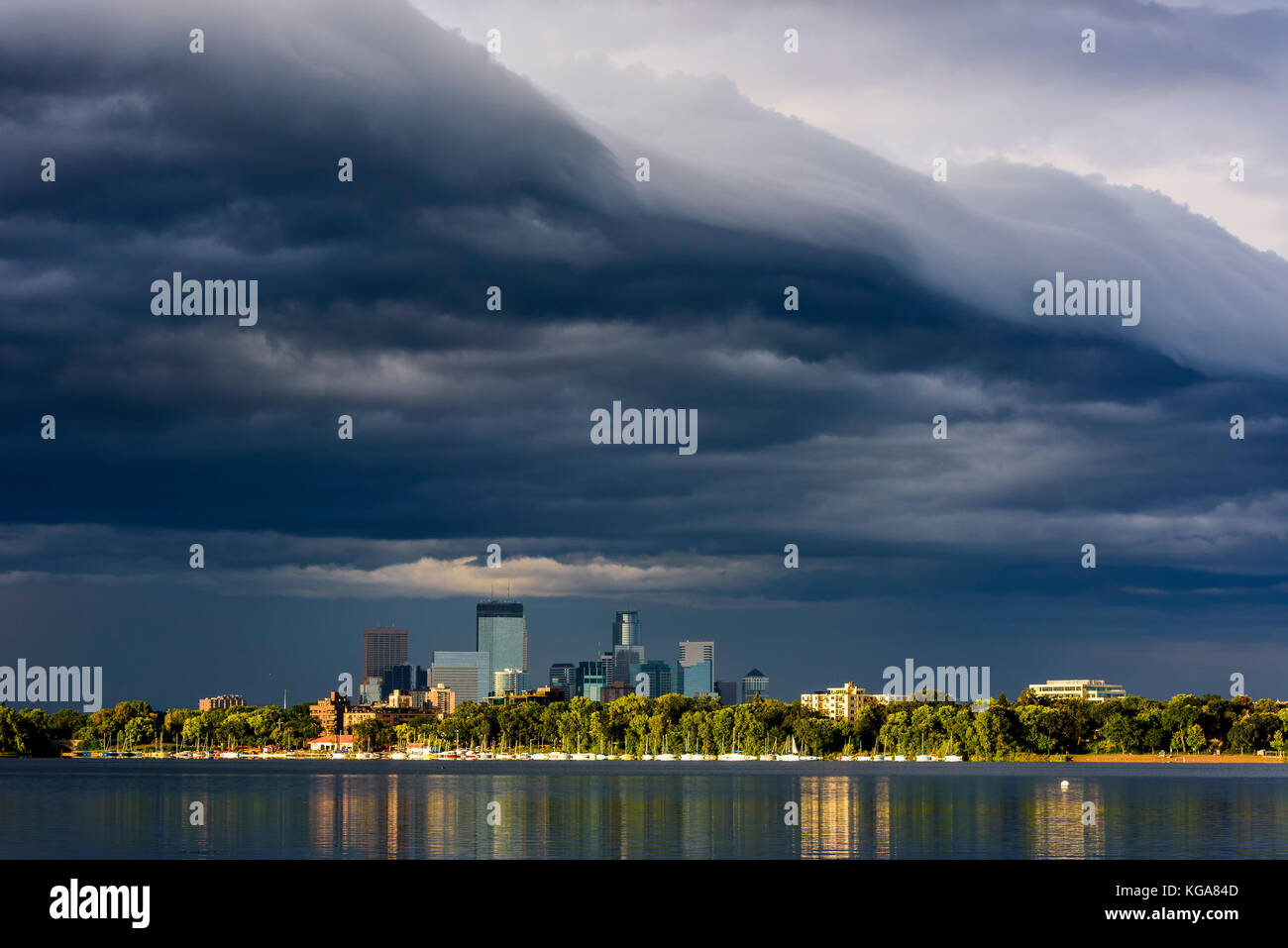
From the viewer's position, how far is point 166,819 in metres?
102

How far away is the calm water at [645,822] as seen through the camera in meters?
75.3

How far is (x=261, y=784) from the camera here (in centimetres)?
17362

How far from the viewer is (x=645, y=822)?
97438 mm

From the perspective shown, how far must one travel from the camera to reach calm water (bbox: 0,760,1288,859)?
75.3 metres
